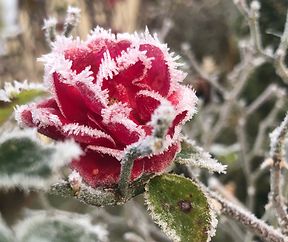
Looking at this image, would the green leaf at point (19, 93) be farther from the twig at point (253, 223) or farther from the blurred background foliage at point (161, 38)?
the blurred background foliage at point (161, 38)

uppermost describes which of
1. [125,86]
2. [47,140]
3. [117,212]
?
[125,86]

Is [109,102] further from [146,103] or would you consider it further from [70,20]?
[70,20]

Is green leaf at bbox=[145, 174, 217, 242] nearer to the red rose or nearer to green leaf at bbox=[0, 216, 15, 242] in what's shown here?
the red rose

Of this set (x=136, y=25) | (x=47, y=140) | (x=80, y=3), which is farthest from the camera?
(x=136, y=25)

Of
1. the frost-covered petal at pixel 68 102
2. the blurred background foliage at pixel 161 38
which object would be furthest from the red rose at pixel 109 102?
the blurred background foliage at pixel 161 38

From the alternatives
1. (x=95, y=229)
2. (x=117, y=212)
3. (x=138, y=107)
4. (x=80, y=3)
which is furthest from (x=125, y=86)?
(x=80, y=3)

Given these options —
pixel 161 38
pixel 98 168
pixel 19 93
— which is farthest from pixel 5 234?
pixel 161 38

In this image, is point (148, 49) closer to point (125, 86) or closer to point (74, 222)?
point (125, 86)
